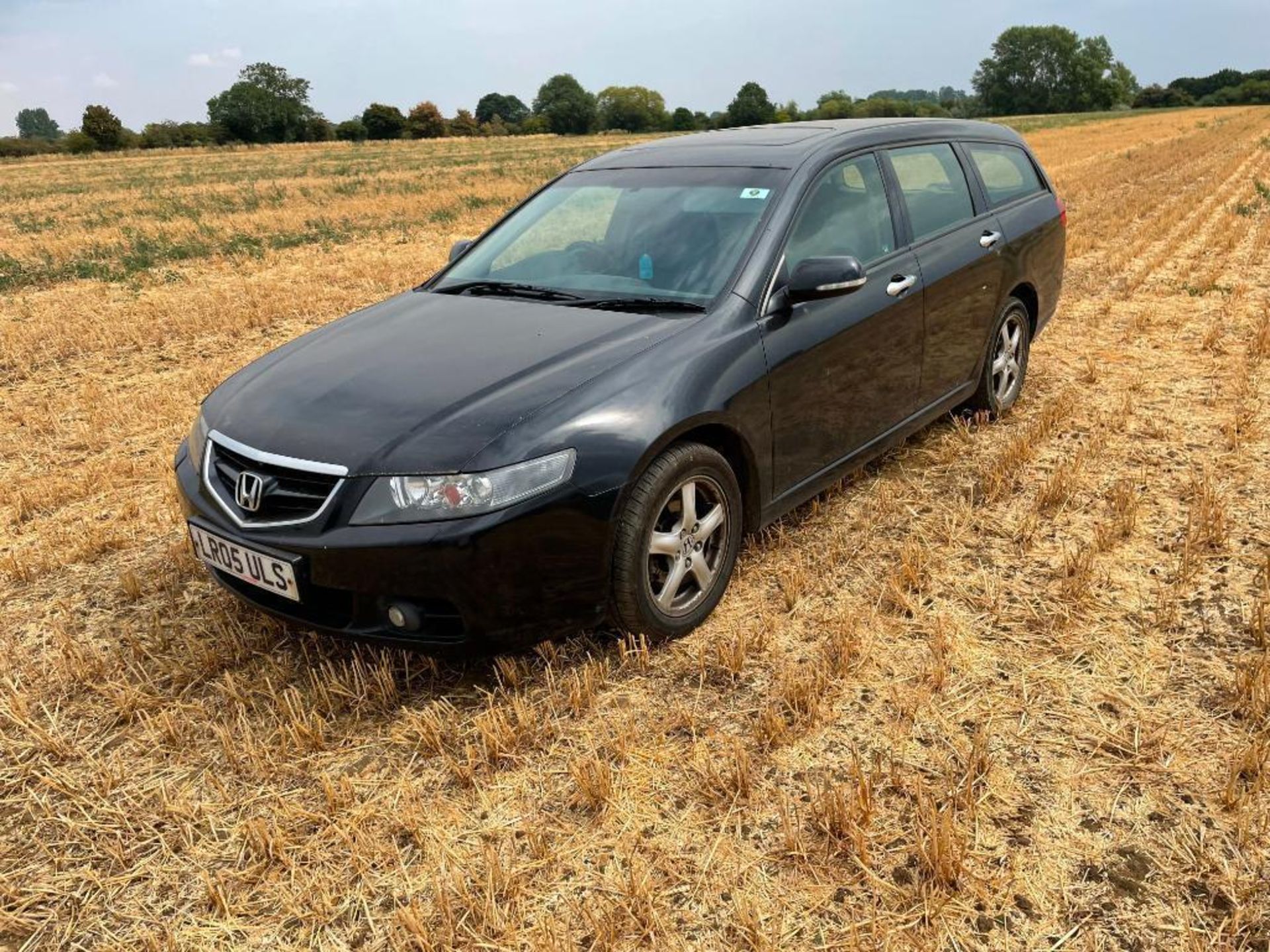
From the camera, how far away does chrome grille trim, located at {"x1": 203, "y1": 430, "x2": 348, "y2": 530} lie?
2836 millimetres

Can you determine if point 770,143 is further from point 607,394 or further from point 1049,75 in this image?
point 1049,75

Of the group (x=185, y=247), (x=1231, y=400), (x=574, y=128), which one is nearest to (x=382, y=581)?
(x=1231, y=400)

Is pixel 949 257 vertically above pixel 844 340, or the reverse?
pixel 949 257

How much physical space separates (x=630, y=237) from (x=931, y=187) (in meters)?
→ 1.78

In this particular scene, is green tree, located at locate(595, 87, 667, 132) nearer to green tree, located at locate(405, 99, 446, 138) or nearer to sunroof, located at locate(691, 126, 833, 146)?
green tree, located at locate(405, 99, 446, 138)

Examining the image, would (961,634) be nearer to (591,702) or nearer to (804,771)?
(804,771)

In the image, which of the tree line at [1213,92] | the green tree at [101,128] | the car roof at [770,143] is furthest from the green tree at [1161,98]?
the car roof at [770,143]

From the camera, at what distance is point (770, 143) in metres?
4.14

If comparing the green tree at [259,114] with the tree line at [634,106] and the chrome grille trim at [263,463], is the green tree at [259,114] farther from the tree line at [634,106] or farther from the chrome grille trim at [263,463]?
the chrome grille trim at [263,463]

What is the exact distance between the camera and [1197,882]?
2.27 metres

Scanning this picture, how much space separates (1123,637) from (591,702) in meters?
1.86

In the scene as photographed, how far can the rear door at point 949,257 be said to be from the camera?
4.48m

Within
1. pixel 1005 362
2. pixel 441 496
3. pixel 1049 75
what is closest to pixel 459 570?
pixel 441 496

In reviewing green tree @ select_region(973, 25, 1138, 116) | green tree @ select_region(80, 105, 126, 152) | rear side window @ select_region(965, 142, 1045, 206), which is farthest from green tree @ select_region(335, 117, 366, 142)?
rear side window @ select_region(965, 142, 1045, 206)
